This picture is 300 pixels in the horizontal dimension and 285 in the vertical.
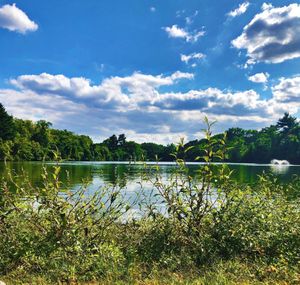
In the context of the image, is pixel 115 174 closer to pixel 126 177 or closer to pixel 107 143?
pixel 126 177

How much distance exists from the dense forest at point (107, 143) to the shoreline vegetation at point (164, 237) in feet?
295

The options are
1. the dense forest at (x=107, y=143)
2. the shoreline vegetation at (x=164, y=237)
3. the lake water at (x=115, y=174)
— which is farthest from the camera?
the dense forest at (x=107, y=143)

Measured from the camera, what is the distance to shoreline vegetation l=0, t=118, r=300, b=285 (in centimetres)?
616

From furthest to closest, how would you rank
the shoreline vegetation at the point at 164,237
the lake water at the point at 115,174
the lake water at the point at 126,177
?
1. the lake water at the point at 115,174
2. the lake water at the point at 126,177
3. the shoreline vegetation at the point at 164,237

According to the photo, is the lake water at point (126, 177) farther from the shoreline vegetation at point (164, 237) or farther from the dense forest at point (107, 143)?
the dense forest at point (107, 143)

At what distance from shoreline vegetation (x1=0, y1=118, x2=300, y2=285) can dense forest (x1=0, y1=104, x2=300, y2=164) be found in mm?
89987

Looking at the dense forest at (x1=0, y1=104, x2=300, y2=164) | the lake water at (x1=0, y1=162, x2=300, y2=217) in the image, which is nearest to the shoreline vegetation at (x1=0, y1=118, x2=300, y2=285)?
the lake water at (x1=0, y1=162, x2=300, y2=217)

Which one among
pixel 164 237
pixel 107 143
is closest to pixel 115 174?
pixel 164 237

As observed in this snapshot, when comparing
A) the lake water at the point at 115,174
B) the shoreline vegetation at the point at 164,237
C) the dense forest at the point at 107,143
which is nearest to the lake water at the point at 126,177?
the lake water at the point at 115,174

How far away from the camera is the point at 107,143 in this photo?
190125 mm

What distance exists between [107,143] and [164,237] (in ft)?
604

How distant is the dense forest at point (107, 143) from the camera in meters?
110

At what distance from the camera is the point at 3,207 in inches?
297

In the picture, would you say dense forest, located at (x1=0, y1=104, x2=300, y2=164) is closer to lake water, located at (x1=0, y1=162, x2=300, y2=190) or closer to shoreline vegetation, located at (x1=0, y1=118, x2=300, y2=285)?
lake water, located at (x1=0, y1=162, x2=300, y2=190)
